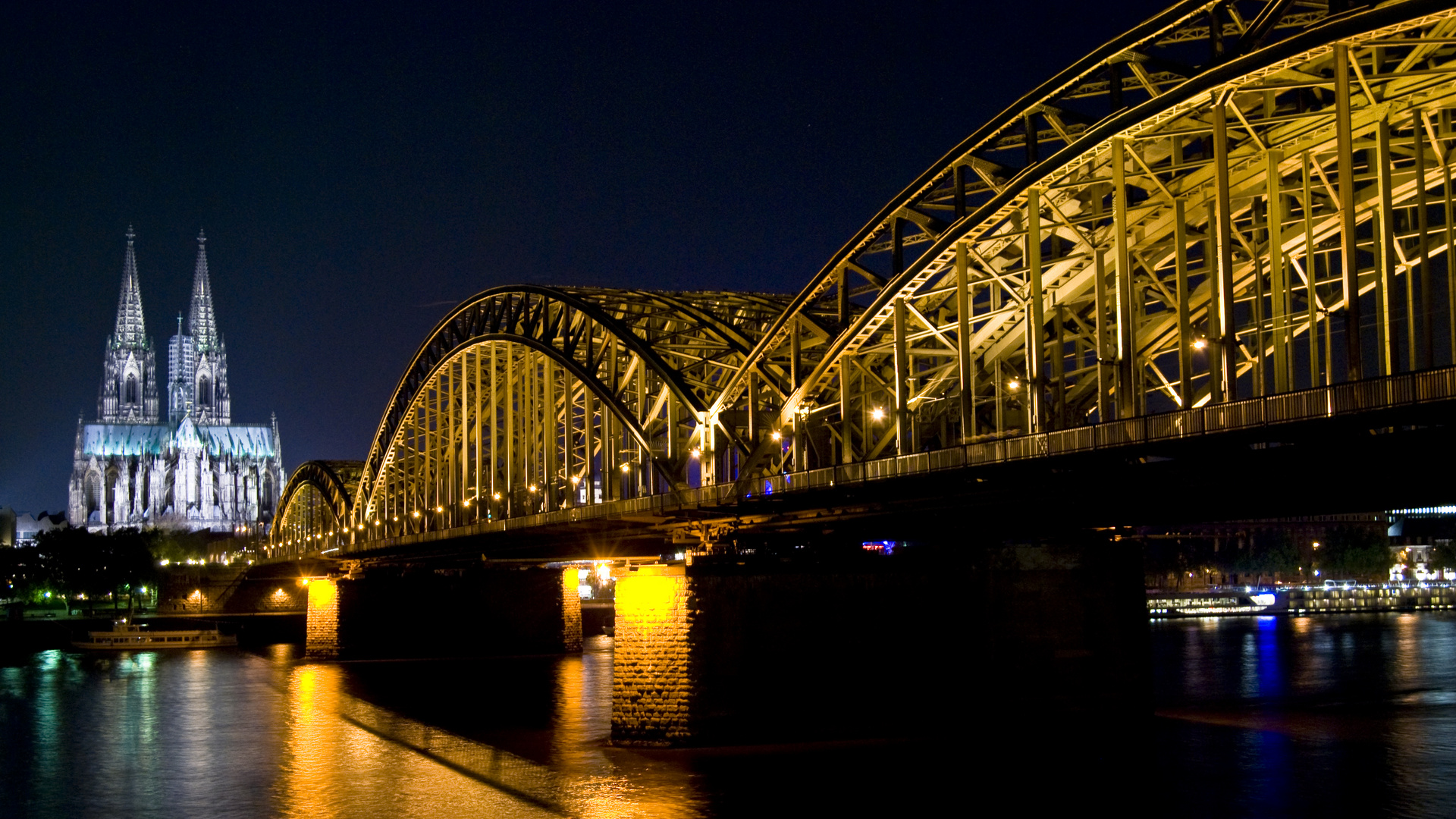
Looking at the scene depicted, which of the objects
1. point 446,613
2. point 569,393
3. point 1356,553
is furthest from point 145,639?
point 1356,553

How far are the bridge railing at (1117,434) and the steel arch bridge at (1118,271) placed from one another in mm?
232

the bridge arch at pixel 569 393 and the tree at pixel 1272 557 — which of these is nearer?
the bridge arch at pixel 569 393

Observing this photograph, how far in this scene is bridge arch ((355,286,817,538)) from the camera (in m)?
64.1

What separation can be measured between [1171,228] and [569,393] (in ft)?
144

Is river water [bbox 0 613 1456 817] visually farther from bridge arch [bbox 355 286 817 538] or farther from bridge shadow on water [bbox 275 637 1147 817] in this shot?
bridge arch [bbox 355 286 817 538]

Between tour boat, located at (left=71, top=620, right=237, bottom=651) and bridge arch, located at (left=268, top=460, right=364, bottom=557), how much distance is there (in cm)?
1250

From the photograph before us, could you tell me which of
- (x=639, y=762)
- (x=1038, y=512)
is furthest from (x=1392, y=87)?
(x=639, y=762)

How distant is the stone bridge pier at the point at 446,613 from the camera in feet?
333

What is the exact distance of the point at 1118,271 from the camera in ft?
115

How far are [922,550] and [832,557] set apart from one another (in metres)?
3.02

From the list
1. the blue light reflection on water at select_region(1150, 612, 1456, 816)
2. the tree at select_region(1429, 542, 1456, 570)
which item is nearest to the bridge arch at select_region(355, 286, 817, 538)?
the blue light reflection on water at select_region(1150, 612, 1456, 816)

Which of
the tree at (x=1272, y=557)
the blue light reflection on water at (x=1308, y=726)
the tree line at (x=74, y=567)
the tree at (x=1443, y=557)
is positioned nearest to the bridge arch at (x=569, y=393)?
the blue light reflection on water at (x=1308, y=726)

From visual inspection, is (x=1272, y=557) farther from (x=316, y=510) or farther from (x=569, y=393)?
(x=569, y=393)

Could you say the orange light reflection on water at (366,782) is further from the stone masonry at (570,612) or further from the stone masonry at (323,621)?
the stone masonry at (323,621)
